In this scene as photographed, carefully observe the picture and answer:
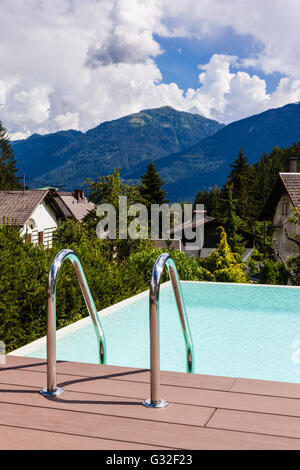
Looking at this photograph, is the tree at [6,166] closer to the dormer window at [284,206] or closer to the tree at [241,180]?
the tree at [241,180]

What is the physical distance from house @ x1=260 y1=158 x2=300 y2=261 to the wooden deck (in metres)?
24.1

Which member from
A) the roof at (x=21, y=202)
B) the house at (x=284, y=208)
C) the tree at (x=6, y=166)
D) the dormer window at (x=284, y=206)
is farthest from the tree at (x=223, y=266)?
the tree at (x=6, y=166)

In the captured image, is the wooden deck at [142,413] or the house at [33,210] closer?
the wooden deck at [142,413]

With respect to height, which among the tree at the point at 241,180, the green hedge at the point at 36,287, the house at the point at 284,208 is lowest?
the green hedge at the point at 36,287

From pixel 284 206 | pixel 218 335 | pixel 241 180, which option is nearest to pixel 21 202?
pixel 284 206

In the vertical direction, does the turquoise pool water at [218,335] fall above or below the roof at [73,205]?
below

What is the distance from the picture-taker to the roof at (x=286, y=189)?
27.6 m

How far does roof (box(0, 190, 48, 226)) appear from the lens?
34656 millimetres

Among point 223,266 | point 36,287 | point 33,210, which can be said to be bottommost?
point 36,287

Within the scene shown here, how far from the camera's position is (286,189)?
2805cm

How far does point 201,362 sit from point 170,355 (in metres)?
0.47

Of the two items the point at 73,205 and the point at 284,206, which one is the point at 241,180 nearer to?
the point at 73,205

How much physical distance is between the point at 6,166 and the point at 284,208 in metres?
43.7

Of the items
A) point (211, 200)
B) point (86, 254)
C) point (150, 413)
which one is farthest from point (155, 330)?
point (211, 200)
